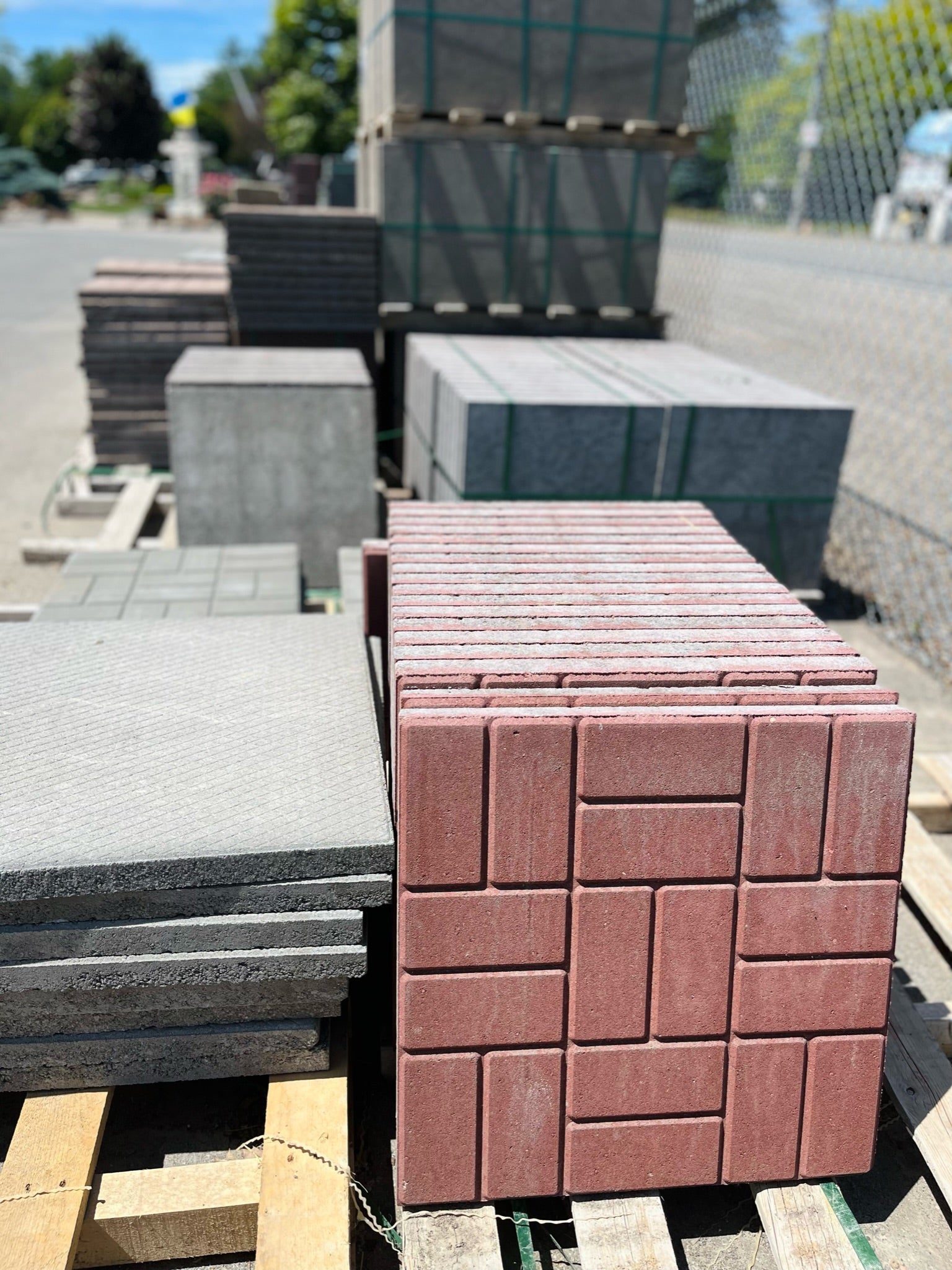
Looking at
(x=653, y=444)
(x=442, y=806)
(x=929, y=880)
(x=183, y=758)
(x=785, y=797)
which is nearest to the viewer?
(x=442, y=806)

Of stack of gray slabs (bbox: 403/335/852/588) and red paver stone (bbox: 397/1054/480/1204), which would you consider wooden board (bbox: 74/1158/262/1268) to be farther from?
stack of gray slabs (bbox: 403/335/852/588)

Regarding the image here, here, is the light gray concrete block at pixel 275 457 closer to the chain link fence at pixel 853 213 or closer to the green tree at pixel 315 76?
the chain link fence at pixel 853 213

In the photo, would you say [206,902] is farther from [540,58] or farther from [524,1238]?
[540,58]

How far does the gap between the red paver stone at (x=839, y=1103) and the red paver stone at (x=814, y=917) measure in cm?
28

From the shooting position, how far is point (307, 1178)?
255cm

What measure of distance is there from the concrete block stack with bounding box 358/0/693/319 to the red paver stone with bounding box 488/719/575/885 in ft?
21.4

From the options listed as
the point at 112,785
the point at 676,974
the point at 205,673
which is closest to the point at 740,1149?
the point at 676,974

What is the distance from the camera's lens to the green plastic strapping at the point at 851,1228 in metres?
2.46

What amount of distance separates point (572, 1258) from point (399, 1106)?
71 centimetres

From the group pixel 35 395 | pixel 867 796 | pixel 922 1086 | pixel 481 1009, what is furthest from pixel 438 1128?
pixel 35 395

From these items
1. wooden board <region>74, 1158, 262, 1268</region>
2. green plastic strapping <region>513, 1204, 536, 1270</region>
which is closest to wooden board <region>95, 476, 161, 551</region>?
wooden board <region>74, 1158, 262, 1268</region>

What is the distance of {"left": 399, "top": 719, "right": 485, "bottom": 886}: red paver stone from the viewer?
2.34 m

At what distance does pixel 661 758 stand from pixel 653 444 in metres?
3.65

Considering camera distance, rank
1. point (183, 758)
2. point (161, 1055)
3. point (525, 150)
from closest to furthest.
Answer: point (161, 1055)
point (183, 758)
point (525, 150)
